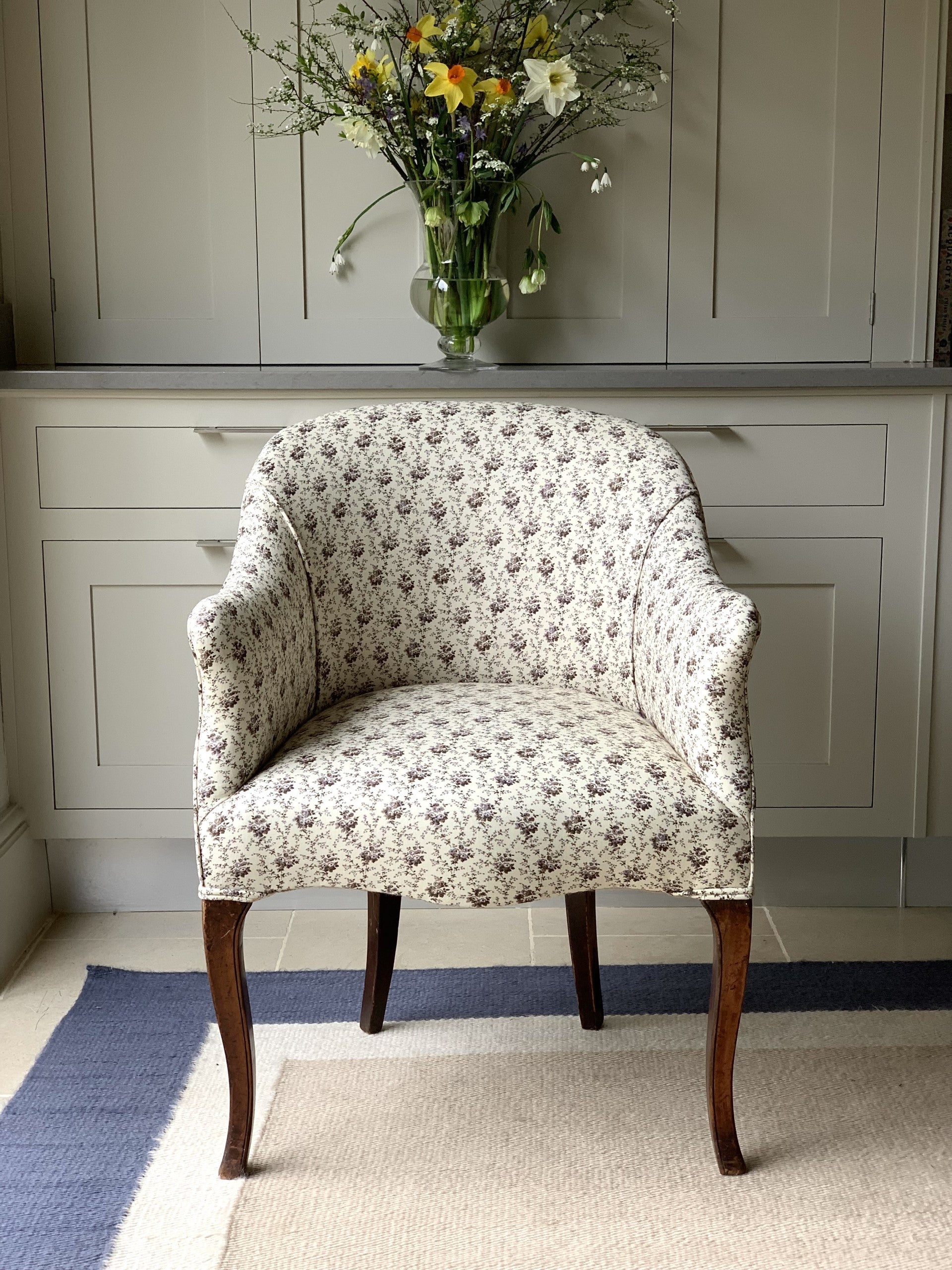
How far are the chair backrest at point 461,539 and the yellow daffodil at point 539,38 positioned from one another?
2.48 ft

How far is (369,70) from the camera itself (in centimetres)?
201

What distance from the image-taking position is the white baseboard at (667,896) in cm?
227

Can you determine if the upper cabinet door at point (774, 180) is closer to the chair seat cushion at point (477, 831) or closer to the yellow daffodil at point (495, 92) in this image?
the yellow daffodil at point (495, 92)

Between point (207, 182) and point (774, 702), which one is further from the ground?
point (207, 182)

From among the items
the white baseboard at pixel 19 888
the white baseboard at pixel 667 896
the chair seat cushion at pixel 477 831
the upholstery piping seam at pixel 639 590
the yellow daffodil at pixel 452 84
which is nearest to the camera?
the chair seat cushion at pixel 477 831

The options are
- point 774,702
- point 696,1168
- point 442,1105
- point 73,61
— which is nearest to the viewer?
point 696,1168

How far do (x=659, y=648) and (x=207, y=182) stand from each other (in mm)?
1431

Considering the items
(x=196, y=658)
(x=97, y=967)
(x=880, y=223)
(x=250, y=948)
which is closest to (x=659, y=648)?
(x=196, y=658)

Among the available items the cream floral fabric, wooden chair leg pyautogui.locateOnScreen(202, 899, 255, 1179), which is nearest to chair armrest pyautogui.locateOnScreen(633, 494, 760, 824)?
the cream floral fabric

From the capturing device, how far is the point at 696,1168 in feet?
4.83

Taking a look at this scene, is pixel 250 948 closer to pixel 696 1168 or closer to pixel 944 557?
pixel 696 1168

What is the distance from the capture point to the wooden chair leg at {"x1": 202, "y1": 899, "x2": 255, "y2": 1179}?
137 centimetres

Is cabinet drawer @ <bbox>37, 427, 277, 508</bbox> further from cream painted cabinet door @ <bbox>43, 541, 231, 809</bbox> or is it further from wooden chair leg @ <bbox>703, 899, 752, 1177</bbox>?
wooden chair leg @ <bbox>703, 899, 752, 1177</bbox>

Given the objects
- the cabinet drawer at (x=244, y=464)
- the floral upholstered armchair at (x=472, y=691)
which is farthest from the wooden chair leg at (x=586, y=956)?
the cabinet drawer at (x=244, y=464)
